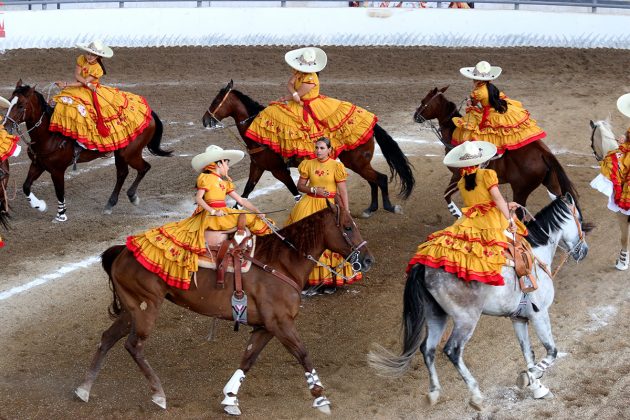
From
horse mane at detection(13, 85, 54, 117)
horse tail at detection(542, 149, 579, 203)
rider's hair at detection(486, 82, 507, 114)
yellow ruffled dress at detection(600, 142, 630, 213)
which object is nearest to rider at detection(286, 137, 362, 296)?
rider's hair at detection(486, 82, 507, 114)

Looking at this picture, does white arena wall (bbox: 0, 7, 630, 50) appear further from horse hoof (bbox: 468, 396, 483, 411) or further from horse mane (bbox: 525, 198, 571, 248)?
horse hoof (bbox: 468, 396, 483, 411)

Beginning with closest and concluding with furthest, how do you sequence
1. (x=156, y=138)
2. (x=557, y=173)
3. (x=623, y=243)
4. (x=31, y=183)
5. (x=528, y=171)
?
(x=623, y=243), (x=557, y=173), (x=528, y=171), (x=31, y=183), (x=156, y=138)

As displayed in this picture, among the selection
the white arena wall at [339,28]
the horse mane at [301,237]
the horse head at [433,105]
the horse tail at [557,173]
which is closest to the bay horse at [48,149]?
the horse head at [433,105]

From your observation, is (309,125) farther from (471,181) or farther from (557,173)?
(471,181)

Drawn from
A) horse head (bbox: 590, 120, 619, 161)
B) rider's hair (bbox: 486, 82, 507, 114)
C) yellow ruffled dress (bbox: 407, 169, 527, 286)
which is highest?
yellow ruffled dress (bbox: 407, 169, 527, 286)

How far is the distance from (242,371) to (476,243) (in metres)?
2.48

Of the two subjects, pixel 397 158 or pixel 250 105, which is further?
pixel 250 105

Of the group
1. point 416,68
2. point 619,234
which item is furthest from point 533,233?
point 416,68

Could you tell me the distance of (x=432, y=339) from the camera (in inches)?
368

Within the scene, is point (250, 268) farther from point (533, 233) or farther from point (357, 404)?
point (533, 233)

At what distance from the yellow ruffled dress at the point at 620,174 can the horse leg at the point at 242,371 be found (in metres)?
5.17

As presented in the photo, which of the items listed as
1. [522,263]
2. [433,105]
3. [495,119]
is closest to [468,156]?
[522,263]

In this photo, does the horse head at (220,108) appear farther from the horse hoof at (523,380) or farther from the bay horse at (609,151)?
the horse hoof at (523,380)

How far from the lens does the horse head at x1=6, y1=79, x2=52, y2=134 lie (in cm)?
1373
